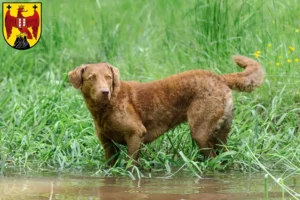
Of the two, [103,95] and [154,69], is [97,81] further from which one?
[154,69]

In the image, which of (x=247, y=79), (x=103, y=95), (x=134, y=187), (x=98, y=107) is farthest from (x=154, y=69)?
(x=134, y=187)

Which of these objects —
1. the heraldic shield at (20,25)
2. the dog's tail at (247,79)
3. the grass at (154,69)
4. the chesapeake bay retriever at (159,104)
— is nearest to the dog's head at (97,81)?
the chesapeake bay retriever at (159,104)

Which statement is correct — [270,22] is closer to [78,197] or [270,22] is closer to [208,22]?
[208,22]

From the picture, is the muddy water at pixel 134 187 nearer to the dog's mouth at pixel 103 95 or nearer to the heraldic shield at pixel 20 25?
the dog's mouth at pixel 103 95

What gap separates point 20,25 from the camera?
29.7ft

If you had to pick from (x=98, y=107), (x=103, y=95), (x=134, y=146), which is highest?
(x=103, y=95)

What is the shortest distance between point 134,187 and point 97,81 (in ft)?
3.55

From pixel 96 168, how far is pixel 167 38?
11.1ft

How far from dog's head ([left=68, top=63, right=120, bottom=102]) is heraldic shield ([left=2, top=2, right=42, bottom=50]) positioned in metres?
1.73

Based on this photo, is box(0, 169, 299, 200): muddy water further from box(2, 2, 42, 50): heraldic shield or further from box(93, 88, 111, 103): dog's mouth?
box(2, 2, 42, 50): heraldic shield

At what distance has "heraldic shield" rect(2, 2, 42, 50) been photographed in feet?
30.2

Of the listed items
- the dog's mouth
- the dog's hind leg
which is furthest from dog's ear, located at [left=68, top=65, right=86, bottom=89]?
the dog's hind leg

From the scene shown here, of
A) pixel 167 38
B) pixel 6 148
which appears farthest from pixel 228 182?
pixel 167 38

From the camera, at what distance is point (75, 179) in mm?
7305
